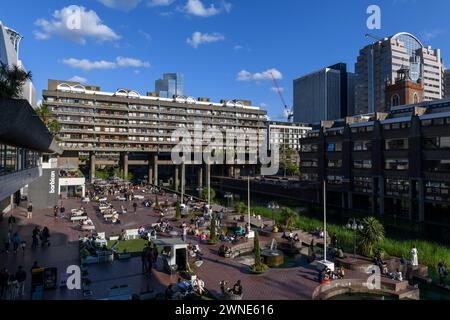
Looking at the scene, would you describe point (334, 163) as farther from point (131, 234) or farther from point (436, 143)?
point (131, 234)

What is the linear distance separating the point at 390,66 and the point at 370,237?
535 ft

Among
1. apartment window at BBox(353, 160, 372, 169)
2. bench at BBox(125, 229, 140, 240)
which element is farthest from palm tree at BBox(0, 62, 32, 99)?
apartment window at BBox(353, 160, 372, 169)

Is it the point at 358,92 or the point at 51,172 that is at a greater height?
Result: the point at 358,92

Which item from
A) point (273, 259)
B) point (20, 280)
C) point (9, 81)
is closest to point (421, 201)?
point (273, 259)

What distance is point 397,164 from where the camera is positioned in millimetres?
56625

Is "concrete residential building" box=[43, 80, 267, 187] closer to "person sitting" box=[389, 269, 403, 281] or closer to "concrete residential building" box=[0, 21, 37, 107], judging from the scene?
"concrete residential building" box=[0, 21, 37, 107]

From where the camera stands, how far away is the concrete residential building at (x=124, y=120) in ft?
319

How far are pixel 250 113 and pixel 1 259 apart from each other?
11472cm

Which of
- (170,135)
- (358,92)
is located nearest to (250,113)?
(170,135)

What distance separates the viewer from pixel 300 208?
68.3 m

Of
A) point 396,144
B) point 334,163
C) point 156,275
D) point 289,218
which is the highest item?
point 396,144

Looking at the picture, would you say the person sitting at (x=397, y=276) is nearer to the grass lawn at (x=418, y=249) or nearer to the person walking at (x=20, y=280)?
the grass lawn at (x=418, y=249)
